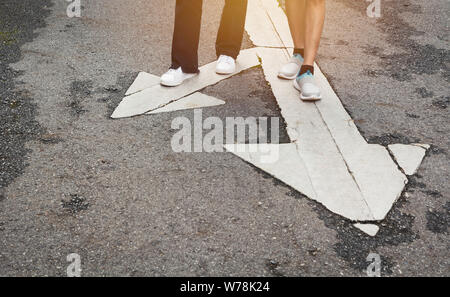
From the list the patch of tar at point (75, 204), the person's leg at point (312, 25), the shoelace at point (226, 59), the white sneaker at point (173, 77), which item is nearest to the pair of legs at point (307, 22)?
the person's leg at point (312, 25)

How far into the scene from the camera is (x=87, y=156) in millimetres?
2941

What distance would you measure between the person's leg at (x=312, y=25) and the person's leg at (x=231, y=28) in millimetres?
534

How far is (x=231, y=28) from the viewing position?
3.98 meters

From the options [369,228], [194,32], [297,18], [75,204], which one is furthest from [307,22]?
[75,204]

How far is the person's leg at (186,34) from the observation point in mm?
3688

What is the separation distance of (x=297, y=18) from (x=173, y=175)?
169cm

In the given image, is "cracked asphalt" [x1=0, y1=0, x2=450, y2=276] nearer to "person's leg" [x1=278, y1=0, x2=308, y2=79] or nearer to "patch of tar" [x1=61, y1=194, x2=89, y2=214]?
"patch of tar" [x1=61, y1=194, x2=89, y2=214]

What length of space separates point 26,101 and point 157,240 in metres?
1.70

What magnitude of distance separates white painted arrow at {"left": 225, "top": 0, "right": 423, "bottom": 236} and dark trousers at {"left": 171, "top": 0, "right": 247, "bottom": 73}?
0.49 meters

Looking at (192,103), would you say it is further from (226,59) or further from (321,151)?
(321,151)

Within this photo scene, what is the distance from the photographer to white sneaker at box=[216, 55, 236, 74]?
12.9 feet

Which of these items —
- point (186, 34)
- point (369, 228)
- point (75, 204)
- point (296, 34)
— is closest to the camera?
point (369, 228)
